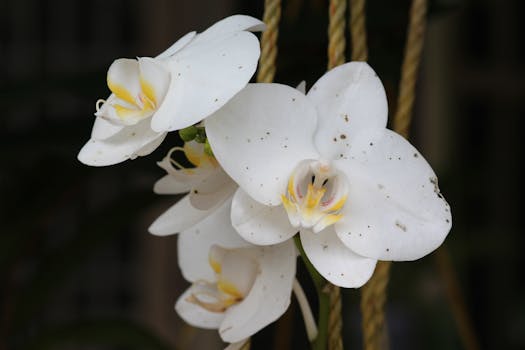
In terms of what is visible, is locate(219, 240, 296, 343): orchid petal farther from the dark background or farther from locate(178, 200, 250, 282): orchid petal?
the dark background

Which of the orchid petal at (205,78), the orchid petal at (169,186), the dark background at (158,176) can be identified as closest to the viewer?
the orchid petal at (205,78)

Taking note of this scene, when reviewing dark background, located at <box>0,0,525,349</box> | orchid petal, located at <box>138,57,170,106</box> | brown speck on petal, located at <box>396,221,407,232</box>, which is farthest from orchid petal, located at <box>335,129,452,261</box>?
dark background, located at <box>0,0,525,349</box>

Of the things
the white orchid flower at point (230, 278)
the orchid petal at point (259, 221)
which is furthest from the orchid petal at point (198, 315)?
the orchid petal at point (259, 221)

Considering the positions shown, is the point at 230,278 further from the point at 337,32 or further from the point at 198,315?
the point at 337,32

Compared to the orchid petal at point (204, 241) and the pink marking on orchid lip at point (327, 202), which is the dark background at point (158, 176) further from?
the pink marking on orchid lip at point (327, 202)

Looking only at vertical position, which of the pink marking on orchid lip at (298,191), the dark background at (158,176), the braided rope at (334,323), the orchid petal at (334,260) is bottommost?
the dark background at (158,176)

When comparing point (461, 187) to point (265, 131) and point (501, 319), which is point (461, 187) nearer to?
point (501, 319)
